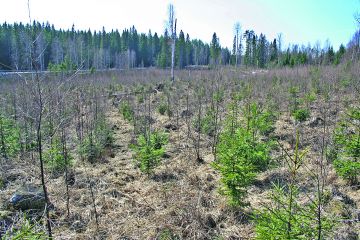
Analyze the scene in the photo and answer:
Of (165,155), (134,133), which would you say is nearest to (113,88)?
(134,133)

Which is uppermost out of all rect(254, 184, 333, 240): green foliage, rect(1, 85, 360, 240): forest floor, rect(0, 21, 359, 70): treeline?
rect(0, 21, 359, 70): treeline

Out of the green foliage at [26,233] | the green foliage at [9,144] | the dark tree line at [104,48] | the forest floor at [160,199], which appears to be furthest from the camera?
the dark tree line at [104,48]

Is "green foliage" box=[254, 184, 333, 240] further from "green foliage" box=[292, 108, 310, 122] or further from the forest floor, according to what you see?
"green foliage" box=[292, 108, 310, 122]

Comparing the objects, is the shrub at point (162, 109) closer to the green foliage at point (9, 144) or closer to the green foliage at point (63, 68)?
the green foliage at point (63, 68)

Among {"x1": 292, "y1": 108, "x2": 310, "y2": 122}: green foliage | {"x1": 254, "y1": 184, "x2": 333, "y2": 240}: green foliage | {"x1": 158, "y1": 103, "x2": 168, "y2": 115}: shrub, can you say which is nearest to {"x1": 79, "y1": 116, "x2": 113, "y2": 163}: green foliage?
{"x1": 158, "y1": 103, "x2": 168, "y2": 115}: shrub

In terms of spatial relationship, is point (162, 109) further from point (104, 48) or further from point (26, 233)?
point (104, 48)

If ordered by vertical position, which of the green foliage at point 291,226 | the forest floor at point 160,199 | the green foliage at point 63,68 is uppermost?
the green foliage at point 63,68

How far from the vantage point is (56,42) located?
50719 millimetres

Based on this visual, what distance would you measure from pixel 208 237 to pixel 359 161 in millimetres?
3679

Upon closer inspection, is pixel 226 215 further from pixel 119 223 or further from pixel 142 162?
pixel 142 162

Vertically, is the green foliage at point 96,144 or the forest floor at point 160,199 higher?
the green foliage at point 96,144

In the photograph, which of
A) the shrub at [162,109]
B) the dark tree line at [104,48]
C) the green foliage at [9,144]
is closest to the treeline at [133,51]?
the dark tree line at [104,48]

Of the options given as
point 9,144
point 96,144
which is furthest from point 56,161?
point 9,144

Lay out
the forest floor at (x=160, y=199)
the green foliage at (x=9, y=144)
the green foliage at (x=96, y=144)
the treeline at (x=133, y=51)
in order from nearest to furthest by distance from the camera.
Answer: the forest floor at (x=160, y=199) < the green foliage at (x=96, y=144) < the green foliage at (x=9, y=144) < the treeline at (x=133, y=51)
